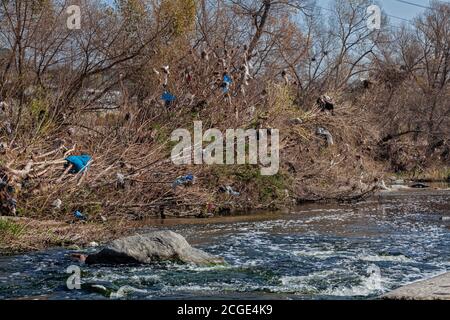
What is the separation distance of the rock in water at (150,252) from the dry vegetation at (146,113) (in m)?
1.84

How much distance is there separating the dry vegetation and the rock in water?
6.04ft

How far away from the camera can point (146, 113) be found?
1555 centimetres

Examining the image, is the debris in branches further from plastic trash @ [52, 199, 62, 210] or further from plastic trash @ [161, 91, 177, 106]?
plastic trash @ [52, 199, 62, 210]

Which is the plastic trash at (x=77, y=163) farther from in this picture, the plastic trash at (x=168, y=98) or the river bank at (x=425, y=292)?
the river bank at (x=425, y=292)

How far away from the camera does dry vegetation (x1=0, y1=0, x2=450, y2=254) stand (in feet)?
41.8

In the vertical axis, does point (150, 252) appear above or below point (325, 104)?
below

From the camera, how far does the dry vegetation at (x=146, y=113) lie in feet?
41.8

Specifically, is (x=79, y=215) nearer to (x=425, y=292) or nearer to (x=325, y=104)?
(x=425, y=292)

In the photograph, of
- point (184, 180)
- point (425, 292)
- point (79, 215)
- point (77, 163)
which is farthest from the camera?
point (184, 180)

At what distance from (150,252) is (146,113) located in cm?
627

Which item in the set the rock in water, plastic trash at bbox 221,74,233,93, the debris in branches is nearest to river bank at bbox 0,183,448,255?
the rock in water

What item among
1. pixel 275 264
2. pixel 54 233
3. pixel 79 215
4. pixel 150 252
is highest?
pixel 79 215

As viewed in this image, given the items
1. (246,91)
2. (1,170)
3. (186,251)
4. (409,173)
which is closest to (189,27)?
(246,91)

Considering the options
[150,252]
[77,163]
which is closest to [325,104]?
[77,163]
